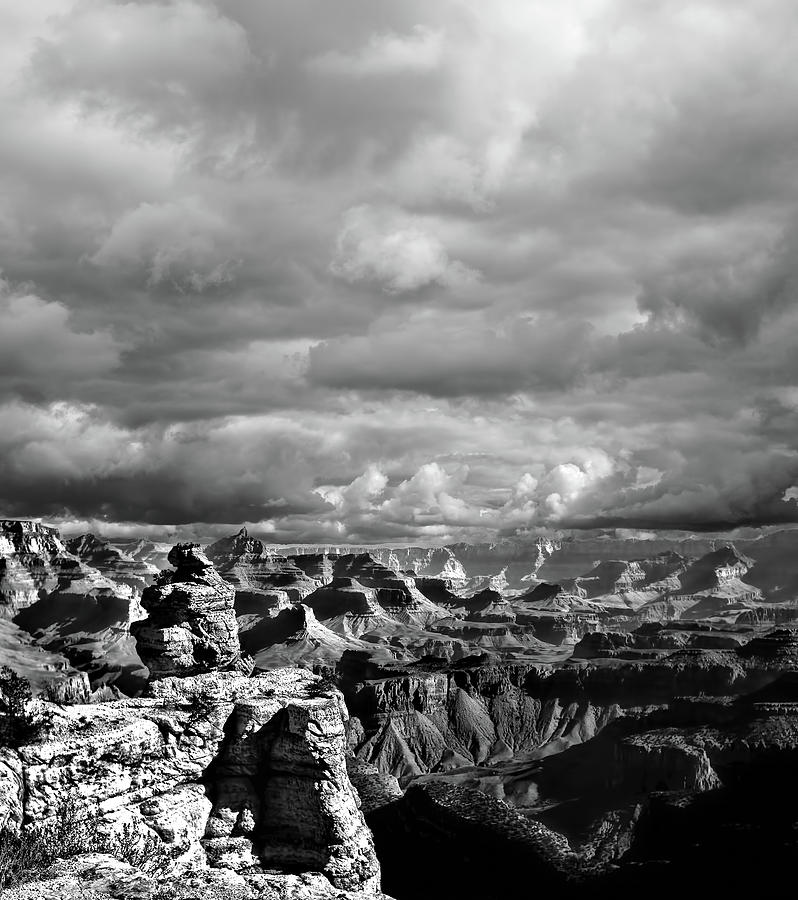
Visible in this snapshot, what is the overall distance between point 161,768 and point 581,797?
368 feet

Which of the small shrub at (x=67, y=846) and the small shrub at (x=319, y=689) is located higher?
the small shrub at (x=319, y=689)

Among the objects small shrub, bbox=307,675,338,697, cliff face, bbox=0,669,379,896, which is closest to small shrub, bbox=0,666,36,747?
cliff face, bbox=0,669,379,896

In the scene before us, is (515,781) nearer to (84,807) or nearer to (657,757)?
(657,757)

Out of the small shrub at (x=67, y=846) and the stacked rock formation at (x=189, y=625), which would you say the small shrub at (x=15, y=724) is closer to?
the small shrub at (x=67, y=846)

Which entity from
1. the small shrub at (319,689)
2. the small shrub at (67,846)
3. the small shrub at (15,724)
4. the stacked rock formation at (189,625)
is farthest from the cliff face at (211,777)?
the stacked rock formation at (189,625)

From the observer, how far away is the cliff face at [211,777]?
34906 mm

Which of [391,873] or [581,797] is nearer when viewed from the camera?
[391,873]

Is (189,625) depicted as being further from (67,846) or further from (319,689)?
(67,846)

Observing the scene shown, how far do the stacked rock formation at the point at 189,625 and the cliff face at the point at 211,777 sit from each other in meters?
15.4

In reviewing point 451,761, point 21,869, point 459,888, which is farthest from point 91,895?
point 451,761

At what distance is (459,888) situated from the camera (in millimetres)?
85688

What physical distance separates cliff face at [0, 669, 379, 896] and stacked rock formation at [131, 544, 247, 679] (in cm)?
1535

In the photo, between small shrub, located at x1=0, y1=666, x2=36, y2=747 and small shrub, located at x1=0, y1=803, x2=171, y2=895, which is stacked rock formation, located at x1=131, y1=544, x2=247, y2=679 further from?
small shrub, located at x1=0, y1=666, x2=36, y2=747

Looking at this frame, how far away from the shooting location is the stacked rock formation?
56.5 meters
